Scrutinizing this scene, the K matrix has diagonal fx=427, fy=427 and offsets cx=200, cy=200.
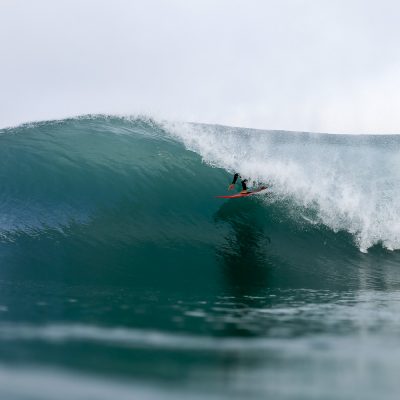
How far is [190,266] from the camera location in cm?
A: 785

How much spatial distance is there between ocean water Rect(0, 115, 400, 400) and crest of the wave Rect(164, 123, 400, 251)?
60mm

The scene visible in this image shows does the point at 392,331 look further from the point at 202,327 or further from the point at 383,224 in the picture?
the point at 383,224

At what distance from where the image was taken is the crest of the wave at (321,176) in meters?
11.2

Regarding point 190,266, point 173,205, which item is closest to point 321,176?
point 173,205

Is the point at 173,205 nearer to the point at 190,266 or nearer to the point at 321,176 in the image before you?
the point at 190,266

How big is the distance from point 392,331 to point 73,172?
31.8 feet

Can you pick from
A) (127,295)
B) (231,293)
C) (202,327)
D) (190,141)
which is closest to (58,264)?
(127,295)

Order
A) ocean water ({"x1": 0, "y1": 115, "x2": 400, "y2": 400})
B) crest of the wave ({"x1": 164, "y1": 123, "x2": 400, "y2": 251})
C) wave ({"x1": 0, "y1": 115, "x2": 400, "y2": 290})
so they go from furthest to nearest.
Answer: crest of the wave ({"x1": 164, "y1": 123, "x2": 400, "y2": 251}) < wave ({"x1": 0, "y1": 115, "x2": 400, "y2": 290}) < ocean water ({"x1": 0, "y1": 115, "x2": 400, "y2": 400})

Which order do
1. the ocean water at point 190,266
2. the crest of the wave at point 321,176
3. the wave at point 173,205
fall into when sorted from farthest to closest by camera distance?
the crest of the wave at point 321,176, the wave at point 173,205, the ocean water at point 190,266

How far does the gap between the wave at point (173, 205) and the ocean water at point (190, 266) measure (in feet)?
0.17

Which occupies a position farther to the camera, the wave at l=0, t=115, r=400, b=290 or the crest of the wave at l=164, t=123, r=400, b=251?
the crest of the wave at l=164, t=123, r=400, b=251

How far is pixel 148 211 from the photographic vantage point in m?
10.5

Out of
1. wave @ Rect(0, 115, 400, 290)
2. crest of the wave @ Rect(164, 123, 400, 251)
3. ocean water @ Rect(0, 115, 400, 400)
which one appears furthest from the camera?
crest of the wave @ Rect(164, 123, 400, 251)

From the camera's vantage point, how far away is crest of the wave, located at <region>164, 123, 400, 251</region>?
11.2 metres
